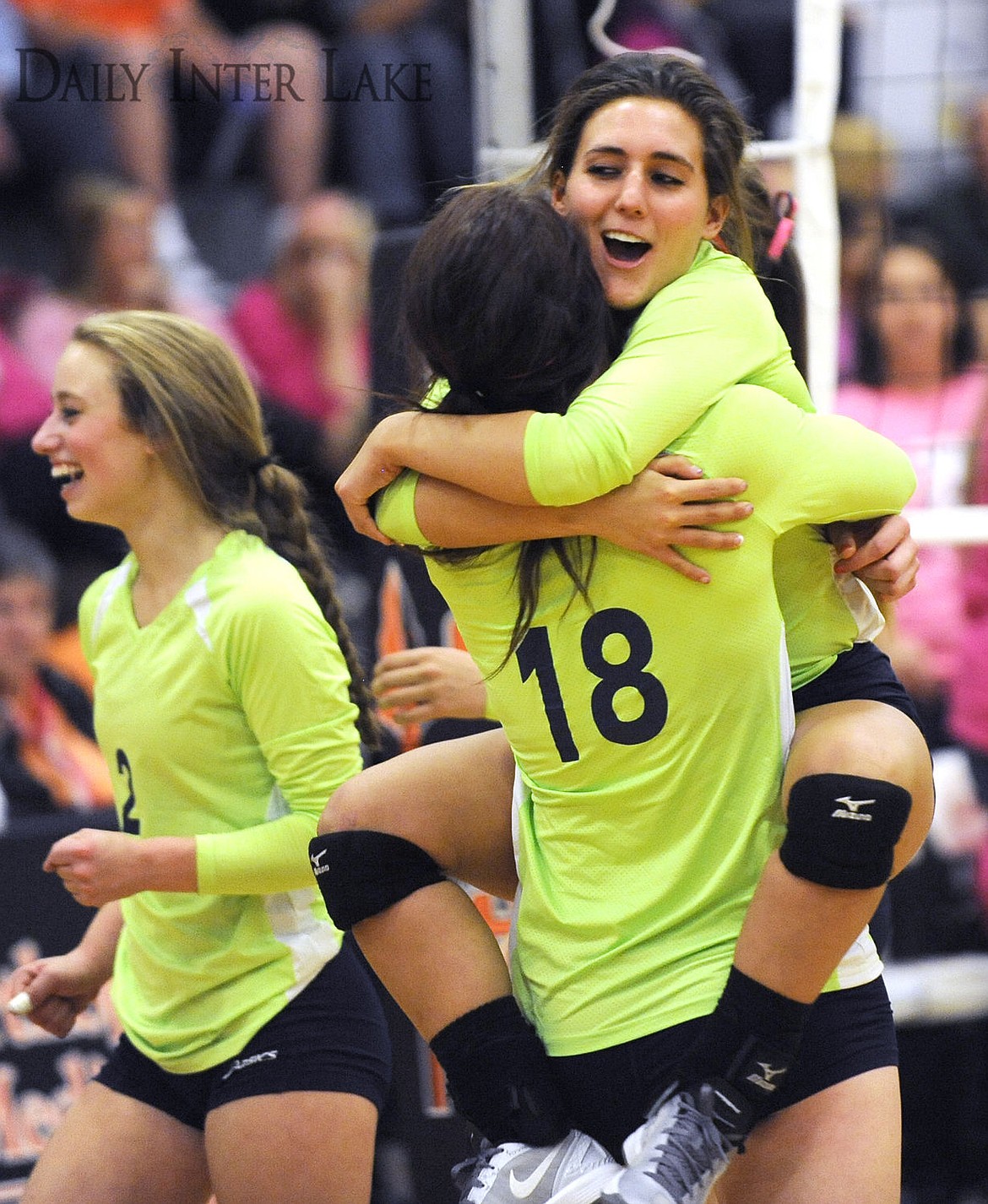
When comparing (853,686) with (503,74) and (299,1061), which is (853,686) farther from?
(503,74)

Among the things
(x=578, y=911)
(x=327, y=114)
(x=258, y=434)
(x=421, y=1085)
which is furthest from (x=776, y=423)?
(x=327, y=114)

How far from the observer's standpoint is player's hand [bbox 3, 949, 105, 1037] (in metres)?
2.78

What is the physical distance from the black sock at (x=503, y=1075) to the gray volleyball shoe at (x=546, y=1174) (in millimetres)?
17

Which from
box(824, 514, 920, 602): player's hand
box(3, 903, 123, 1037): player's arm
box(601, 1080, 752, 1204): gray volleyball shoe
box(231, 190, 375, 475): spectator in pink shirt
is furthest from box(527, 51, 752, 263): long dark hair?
box(231, 190, 375, 475): spectator in pink shirt

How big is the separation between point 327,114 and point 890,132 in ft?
6.57

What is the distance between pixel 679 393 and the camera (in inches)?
74.4

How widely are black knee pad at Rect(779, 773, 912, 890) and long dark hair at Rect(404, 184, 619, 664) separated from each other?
1.20ft

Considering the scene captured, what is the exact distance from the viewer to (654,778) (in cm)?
196

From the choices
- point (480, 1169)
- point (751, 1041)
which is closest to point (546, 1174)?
point (480, 1169)

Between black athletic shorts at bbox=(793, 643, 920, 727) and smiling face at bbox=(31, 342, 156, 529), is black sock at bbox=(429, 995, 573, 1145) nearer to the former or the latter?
black athletic shorts at bbox=(793, 643, 920, 727)

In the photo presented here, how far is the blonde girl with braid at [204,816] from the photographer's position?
100 inches

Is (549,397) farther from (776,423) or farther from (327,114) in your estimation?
(327,114)

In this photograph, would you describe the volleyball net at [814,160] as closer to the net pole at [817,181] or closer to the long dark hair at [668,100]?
the net pole at [817,181]

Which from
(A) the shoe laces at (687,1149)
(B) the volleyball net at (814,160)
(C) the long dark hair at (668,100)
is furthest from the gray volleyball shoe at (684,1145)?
(B) the volleyball net at (814,160)
